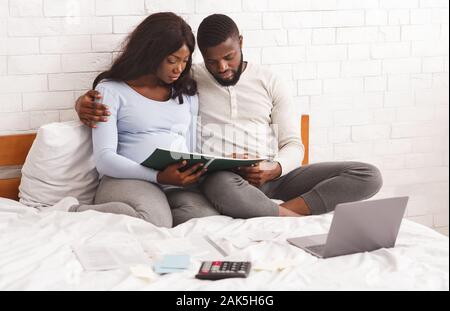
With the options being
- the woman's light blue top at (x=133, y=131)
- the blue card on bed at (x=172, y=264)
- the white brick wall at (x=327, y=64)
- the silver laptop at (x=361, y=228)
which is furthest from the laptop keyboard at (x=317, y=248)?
the white brick wall at (x=327, y=64)

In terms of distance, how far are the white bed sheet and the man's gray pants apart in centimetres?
15

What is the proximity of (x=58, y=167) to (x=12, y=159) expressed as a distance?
0.28 metres

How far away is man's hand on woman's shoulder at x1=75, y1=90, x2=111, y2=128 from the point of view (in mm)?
2342

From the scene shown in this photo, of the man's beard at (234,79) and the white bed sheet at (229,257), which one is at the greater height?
the man's beard at (234,79)

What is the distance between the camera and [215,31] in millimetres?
2398

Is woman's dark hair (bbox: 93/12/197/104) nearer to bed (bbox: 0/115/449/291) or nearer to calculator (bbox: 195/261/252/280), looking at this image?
bed (bbox: 0/115/449/291)

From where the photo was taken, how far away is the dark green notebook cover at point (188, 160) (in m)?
A: 2.12

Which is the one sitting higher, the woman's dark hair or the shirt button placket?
the woman's dark hair

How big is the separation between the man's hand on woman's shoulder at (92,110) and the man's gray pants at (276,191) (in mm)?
363

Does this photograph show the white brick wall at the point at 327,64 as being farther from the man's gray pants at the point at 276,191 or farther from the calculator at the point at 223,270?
the calculator at the point at 223,270

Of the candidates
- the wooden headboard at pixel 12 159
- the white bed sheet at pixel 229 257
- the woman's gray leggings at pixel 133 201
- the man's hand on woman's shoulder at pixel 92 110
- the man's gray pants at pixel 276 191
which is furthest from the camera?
the wooden headboard at pixel 12 159

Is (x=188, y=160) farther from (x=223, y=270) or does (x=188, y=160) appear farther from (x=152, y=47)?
(x=223, y=270)

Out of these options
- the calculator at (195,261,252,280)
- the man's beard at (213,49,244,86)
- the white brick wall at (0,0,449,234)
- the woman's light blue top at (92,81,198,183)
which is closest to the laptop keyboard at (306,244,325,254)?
the calculator at (195,261,252,280)

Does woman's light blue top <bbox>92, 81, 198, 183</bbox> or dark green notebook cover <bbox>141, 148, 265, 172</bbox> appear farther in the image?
woman's light blue top <bbox>92, 81, 198, 183</bbox>
